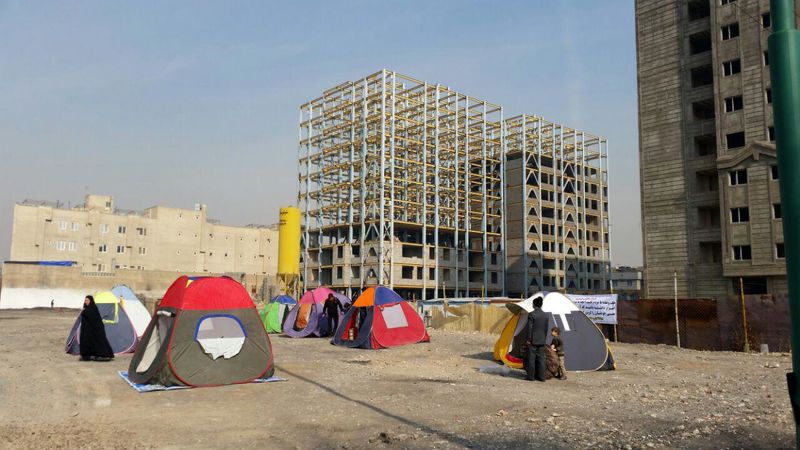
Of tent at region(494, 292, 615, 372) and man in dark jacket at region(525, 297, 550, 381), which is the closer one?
man in dark jacket at region(525, 297, 550, 381)

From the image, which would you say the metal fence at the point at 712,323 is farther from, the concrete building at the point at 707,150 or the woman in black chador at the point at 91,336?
the concrete building at the point at 707,150

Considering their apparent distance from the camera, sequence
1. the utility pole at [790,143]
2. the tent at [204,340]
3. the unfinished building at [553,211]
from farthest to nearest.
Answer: the unfinished building at [553,211] < the tent at [204,340] < the utility pole at [790,143]

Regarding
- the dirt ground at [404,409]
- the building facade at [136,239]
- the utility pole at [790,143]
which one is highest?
the building facade at [136,239]

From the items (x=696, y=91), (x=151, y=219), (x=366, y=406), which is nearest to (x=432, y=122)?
Answer: (x=696, y=91)

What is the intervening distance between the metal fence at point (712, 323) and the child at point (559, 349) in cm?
902

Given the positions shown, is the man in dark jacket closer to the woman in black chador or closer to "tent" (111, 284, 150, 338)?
the woman in black chador

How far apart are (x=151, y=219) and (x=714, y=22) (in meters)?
78.5

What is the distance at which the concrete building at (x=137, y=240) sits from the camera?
3233 inches

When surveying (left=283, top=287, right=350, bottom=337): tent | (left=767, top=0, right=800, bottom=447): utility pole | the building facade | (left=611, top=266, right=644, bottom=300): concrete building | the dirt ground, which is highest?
the building facade

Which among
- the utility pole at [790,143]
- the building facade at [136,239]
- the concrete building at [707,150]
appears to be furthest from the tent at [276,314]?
the building facade at [136,239]

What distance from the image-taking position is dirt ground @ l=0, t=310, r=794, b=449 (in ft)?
25.0

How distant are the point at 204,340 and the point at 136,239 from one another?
84.7m

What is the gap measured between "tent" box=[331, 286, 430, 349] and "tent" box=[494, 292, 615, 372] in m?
6.39

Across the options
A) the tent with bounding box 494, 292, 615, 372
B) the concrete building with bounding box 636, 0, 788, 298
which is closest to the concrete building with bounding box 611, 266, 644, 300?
the concrete building with bounding box 636, 0, 788, 298
